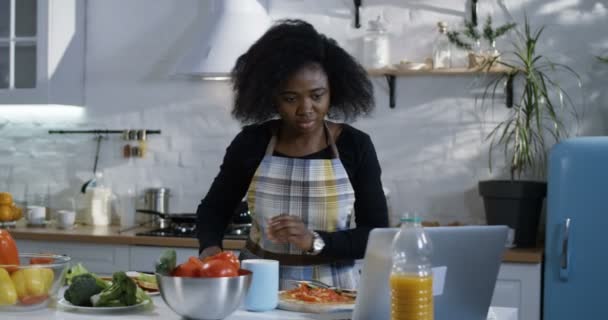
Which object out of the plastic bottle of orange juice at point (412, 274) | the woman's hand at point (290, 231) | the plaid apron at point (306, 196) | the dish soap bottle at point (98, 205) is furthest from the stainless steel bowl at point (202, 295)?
the dish soap bottle at point (98, 205)

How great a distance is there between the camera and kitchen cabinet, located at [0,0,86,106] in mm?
4496

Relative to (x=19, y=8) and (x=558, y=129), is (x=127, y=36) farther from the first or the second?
(x=558, y=129)

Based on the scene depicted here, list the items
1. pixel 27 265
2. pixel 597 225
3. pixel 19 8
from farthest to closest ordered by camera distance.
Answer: pixel 19 8 < pixel 597 225 < pixel 27 265

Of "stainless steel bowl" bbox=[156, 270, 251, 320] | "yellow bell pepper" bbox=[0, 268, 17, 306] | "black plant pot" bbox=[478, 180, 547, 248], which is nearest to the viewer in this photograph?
"stainless steel bowl" bbox=[156, 270, 251, 320]

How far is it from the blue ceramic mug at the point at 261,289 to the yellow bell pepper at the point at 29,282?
47cm

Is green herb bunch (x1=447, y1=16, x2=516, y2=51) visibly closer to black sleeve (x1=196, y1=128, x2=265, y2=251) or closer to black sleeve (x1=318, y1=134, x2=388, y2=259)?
black sleeve (x1=318, y1=134, x2=388, y2=259)

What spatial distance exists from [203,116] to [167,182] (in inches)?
15.5

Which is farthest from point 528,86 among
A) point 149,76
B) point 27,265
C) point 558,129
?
point 27,265

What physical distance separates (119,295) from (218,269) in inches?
12.2

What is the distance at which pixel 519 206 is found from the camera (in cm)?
392

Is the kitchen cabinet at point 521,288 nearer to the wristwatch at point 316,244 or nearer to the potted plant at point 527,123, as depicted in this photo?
the potted plant at point 527,123

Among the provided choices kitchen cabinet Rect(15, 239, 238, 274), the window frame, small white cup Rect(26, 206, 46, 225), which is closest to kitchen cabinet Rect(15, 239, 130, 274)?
kitchen cabinet Rect(15, 239, 238, 274)

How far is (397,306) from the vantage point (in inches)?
69.7

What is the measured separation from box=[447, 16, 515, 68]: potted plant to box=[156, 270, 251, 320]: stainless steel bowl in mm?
2469
